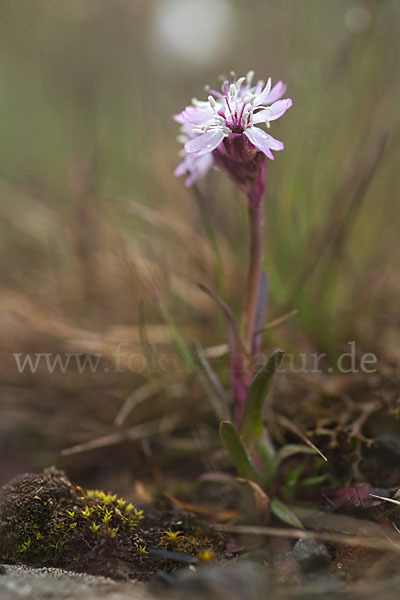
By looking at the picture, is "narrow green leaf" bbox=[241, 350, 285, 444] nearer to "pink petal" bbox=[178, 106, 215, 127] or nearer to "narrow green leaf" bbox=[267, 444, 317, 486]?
"narrow green leaf" bbox=[267, 444, 317, 486]

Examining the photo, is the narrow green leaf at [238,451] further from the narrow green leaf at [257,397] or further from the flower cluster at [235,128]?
the flower cluster at [235,128]

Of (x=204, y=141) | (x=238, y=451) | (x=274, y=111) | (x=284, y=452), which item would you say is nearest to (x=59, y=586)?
(x=238, y=451)

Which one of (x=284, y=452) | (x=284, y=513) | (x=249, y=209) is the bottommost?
(x=284, y=513)

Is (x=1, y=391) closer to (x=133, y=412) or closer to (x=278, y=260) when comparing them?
(x=133, y=412)

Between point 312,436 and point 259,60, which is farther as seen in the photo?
point 259,60

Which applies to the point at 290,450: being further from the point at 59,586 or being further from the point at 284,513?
the point at 59,586

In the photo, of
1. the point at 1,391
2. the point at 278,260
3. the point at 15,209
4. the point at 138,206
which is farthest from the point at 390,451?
the point at 15,209
